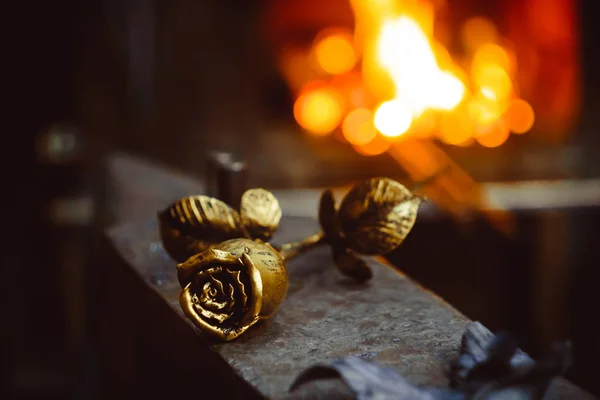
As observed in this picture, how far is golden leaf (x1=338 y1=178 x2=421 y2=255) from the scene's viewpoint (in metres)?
0.84

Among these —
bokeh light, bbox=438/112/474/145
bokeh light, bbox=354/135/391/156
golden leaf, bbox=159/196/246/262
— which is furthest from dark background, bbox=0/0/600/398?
golden leaf, bbox=159/196/246/262

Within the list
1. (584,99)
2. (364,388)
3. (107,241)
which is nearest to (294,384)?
(364,388)

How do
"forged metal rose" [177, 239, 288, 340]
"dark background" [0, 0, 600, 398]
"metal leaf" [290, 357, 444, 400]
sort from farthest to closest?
"dark background" [0, 0, 600, 398], "forged metal rose" [177, 239, 288, 340], "metal leaf" [290, 357, 444, 400]

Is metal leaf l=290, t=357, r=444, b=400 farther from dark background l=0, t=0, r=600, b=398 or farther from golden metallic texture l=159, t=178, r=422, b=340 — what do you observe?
dark background l=0, t=0, r=600, b=398

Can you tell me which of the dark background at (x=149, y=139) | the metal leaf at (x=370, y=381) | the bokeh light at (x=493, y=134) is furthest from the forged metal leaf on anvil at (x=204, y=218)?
the bokeh light at (x=493, y=134)

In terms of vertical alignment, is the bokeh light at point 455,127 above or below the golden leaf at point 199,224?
below

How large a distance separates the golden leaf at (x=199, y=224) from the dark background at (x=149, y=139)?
1.35 m

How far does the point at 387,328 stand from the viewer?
30.3 inches

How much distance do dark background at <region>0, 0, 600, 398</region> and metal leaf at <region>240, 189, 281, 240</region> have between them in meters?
1.31

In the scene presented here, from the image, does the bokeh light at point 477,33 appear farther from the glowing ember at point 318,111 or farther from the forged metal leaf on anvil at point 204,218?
the forged metal leaf on anvil at point 204,218

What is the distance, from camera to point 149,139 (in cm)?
221

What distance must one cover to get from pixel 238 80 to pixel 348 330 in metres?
1.52

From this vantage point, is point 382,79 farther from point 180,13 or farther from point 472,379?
point 472,379

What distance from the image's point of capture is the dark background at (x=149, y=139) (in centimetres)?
216
